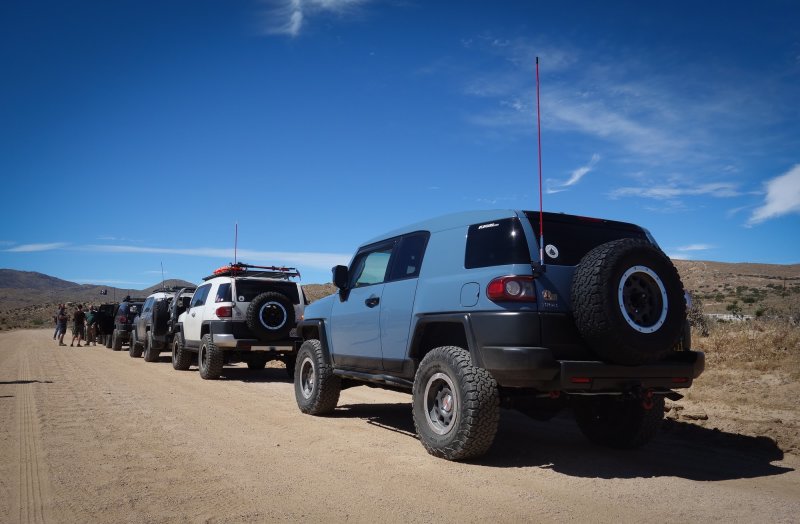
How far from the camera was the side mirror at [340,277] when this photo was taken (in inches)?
288

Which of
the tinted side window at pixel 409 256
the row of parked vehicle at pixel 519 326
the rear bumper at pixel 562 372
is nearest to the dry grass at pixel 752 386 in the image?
the row of parked vehicle at pixel 519 326

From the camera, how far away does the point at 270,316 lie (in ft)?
37.4

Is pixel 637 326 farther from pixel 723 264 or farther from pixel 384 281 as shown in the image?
pixel 723 264

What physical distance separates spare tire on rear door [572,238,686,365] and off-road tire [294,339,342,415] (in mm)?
3740

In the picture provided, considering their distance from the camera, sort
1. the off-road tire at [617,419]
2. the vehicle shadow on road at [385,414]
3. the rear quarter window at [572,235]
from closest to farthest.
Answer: the rear quarter window at [572,235] < the off-road tire at [617,419] < the vehicle shadow on road at [385,414]

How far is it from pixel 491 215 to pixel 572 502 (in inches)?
93.5

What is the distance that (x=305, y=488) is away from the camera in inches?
174

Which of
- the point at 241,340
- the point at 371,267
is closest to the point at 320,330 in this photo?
the point at 371,267

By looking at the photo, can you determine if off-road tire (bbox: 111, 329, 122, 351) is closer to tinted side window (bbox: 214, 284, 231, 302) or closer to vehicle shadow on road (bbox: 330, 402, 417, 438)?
tinted side window (bbox: 214, 284, 231, 302)

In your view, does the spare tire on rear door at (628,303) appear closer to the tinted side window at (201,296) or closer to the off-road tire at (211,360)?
the off-road tire at (211,360)

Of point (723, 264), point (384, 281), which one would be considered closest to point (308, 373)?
point (384, 281)

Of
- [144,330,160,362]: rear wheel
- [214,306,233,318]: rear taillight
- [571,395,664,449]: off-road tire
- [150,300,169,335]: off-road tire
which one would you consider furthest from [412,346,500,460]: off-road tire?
A: [144,330,160,362]: rear wheel

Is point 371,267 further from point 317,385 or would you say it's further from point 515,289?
point 515,289

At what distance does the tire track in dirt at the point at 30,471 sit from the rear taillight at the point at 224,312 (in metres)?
3.54
